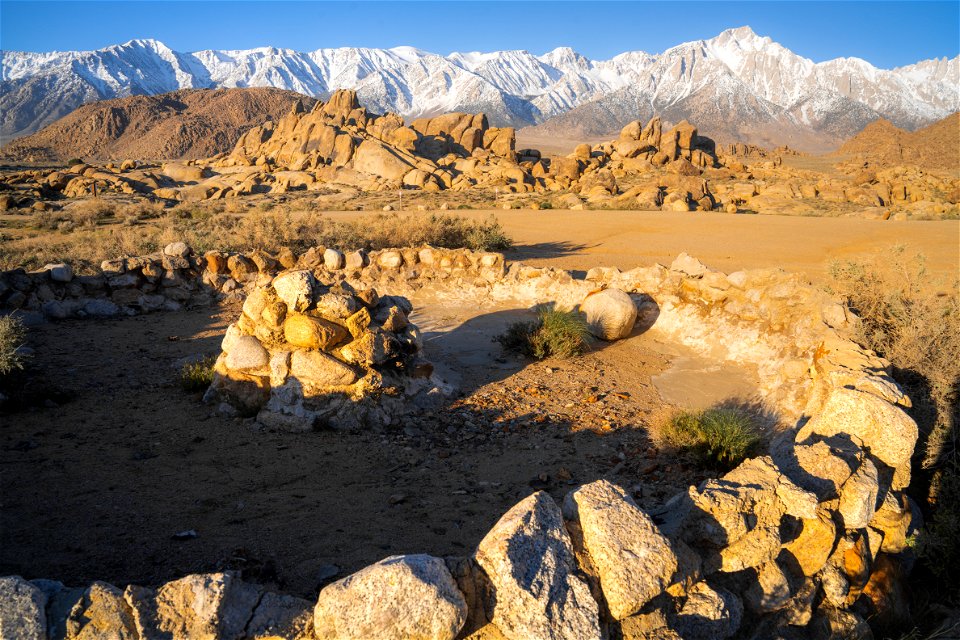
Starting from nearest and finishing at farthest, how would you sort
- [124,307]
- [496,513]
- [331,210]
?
[496,513] → [124,307] → [331,210]

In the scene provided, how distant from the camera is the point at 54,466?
4.14m

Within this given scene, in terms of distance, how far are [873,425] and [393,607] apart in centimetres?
322

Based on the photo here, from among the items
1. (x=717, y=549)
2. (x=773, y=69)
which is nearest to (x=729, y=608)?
(x=717, y=549)

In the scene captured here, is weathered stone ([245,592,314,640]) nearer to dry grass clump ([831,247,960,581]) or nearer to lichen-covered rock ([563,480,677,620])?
lichen-covered rock ([563,480,677,620])

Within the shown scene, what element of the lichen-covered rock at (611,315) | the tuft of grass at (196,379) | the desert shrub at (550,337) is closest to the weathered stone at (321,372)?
the tuft of grass at (196,379)

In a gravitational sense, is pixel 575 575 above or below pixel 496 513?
above

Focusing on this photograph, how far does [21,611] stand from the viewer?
2016mm

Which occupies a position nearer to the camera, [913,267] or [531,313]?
[913,267]

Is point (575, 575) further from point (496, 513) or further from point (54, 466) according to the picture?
point (54, 466)

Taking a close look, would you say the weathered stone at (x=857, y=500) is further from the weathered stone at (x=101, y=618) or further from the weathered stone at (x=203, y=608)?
the weathered stone at (x=101, y=618)

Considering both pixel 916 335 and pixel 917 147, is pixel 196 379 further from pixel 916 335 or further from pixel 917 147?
pixel 917 147

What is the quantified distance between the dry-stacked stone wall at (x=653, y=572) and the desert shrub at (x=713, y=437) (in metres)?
0.26

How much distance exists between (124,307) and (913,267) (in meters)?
10.6

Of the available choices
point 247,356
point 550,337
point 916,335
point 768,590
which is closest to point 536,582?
point 768,590
